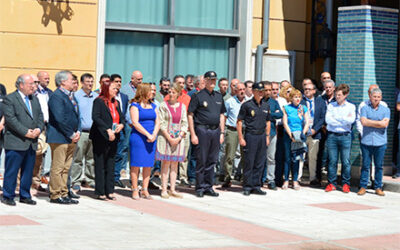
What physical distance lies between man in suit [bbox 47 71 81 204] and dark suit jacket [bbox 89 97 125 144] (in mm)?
346

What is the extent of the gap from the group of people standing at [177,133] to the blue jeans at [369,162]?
0.02 metres

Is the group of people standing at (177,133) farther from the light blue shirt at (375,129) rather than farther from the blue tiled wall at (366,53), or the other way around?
the blue tiled wall at (366,53)

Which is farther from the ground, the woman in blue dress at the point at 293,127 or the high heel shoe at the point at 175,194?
the woman in blue dress at the point at 293,127

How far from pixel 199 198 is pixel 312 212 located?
1.96m

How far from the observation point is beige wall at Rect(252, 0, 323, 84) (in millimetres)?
16844

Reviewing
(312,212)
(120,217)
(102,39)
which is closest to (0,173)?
(102,39)

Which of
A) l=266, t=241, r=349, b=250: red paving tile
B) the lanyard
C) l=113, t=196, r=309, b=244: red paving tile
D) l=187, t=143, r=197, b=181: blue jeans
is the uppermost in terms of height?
Result: the lanyard

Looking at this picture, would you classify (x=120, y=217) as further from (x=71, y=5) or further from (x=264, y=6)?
(x=264, y=6)

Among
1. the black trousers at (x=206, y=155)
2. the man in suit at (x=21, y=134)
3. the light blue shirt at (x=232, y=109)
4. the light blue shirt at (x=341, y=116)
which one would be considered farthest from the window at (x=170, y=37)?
the man in suit at (x=21, y=134)

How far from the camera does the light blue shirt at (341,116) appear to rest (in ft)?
44.0

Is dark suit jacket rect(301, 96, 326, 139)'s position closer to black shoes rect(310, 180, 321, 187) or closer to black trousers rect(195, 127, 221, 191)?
black shoes rect(310, 180, 321, 187)

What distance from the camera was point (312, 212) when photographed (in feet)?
36.4

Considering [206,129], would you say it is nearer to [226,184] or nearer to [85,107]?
[226,184]

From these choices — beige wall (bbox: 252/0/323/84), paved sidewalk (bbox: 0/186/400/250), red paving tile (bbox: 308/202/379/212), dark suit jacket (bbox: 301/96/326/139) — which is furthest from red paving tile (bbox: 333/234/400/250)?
beige wall (bbox: 252/0/323/84)
